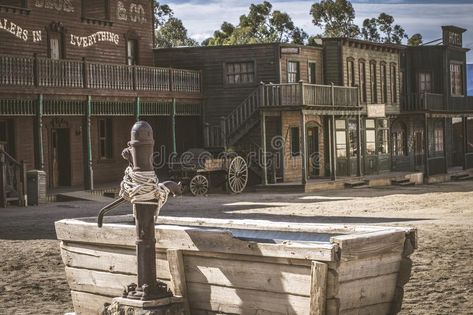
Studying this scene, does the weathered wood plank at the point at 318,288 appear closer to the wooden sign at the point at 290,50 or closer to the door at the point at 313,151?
the wooden sign at the point at 290,50

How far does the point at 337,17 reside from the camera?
84.9 meters

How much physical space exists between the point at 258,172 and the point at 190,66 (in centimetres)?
566

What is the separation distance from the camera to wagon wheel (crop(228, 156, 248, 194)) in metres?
31.7

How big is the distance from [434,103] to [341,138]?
823 centimetres

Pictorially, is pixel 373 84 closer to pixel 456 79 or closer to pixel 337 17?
pixel 456 79

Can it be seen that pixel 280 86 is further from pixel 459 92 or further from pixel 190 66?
pixel 459 92

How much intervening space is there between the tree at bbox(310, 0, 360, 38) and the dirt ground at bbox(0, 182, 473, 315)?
49311mm

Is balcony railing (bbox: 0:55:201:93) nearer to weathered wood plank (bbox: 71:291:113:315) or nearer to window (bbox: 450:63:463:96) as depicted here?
weathered wood plank (bbox: 71:291:113:315)

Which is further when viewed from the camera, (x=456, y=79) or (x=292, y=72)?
(x=456, y=79)

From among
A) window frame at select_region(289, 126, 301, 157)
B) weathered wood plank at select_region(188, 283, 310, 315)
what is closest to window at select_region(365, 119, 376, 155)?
window frame at select_region(289, 126, 301, 157)

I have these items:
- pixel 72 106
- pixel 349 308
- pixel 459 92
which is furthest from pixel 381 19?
pixel 349 308

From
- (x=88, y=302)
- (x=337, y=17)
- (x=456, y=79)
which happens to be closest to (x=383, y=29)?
(x=337, y=17)

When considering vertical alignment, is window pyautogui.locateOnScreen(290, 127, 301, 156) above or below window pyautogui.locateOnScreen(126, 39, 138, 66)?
below

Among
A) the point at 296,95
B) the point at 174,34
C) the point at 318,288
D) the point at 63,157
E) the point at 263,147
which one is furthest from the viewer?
the point at 174,34
